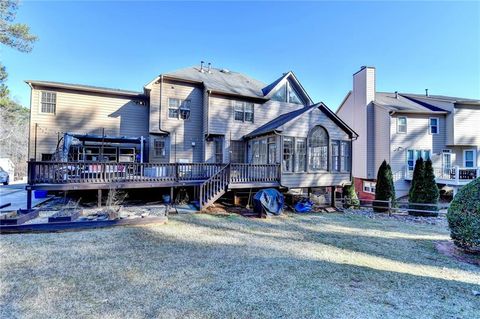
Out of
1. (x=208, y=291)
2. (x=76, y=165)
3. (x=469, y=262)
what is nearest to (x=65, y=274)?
(x=208, y=291)

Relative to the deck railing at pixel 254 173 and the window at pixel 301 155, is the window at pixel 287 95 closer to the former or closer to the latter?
the window at pixel 301 155

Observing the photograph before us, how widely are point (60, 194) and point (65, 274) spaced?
1126cm

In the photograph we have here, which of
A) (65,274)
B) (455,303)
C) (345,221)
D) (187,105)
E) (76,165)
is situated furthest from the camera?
(187,105)

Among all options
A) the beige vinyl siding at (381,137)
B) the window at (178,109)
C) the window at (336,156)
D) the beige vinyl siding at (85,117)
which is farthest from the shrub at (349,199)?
the beige vinyl siding at (85,117)

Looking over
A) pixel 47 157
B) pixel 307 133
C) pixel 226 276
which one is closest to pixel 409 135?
pixel 307 133

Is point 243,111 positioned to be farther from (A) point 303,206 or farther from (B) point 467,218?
(B) point 467,218

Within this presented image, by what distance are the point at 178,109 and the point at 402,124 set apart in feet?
58.4

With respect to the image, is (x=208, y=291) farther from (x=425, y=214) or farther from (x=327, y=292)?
(x=425, y=214)

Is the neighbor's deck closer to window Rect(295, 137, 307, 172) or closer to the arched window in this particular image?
window Rect(295, 137, 307, 172)

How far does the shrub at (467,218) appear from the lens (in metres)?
6.31

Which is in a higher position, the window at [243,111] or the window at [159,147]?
the window at [243,111]

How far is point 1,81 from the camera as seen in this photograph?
18297mm

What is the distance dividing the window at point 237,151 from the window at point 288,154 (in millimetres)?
3553

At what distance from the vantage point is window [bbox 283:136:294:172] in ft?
39.7
